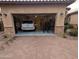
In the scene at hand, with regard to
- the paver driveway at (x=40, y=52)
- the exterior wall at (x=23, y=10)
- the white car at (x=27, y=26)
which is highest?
the exterior wall at (x=23, y=10)

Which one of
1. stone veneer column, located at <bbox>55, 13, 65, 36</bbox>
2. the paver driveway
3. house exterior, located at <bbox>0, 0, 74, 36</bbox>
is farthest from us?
stone veneer column, located at <bbox>55, 13, 65, 36</bbox>

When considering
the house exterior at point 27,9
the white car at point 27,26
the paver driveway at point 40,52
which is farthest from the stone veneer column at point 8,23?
the paver driveway at point 40,52

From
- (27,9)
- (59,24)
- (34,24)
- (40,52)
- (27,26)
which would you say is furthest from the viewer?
(34,24)

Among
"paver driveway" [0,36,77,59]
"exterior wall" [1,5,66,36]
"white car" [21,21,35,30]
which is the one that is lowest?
"paver driveway" [0,36,77,59]

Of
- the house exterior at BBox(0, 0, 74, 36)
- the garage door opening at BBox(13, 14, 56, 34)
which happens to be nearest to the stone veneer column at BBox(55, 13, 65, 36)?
the house exterior at BBox(0, 0, 74, 36)

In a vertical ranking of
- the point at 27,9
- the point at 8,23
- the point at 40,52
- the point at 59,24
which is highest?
the point at 27,9

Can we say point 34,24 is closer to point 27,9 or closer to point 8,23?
point 27,9

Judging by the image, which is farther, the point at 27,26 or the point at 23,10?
the point at 27,26

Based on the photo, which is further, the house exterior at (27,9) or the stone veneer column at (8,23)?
the stone veneer column at (8,23)

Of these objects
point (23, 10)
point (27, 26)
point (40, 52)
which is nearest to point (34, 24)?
point (27, 26)

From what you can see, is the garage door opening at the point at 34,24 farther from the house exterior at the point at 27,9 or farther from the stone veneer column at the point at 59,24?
the house exterior at the point at 27,9

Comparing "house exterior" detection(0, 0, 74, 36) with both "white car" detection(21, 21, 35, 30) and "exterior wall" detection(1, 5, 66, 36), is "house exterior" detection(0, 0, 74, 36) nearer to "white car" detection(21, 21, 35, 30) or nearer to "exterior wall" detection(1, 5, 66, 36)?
"exterior wall" detection(1, 5, 66, 36)

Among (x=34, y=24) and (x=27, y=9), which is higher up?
(x=27, y=9)

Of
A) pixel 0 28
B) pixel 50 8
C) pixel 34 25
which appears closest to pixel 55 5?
pixel 50 8
